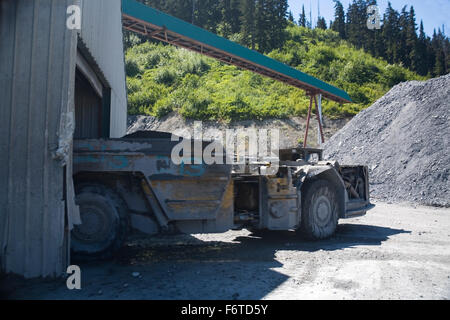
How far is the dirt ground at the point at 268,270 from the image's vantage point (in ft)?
13.8

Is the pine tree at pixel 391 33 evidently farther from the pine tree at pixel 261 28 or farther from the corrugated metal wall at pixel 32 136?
the corrugated metal wall at pixel 32 136

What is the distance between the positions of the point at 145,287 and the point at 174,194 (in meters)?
1.60

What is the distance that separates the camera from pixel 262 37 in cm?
4616

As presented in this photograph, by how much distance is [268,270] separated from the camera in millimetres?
5199

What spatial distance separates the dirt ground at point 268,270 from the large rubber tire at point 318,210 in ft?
0.78

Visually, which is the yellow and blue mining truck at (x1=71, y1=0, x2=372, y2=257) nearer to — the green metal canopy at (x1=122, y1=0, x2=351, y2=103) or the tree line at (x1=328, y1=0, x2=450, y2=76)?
the green metal canopy at (x1=122, y1=0, x2=351, y2=103)

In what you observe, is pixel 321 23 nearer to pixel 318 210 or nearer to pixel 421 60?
pixel 421 60

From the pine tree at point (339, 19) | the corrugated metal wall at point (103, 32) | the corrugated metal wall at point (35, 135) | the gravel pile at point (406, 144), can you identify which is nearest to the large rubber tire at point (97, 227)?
the corrugated metal wall at point (35, 135)

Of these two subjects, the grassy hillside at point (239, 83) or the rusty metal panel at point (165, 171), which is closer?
the rusty metal panel at point (165, 171)

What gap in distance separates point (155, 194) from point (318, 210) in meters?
3.47

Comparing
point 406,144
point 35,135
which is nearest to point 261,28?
point 406,144
